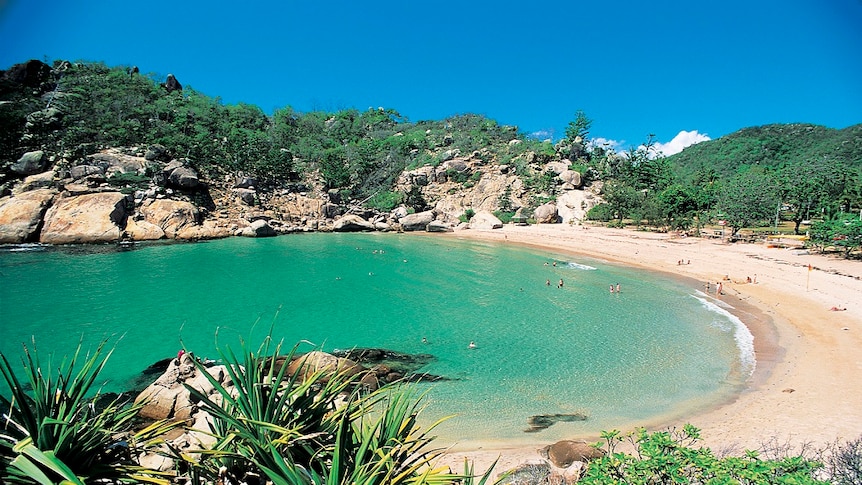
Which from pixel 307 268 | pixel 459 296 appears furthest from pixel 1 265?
pixel 459 296

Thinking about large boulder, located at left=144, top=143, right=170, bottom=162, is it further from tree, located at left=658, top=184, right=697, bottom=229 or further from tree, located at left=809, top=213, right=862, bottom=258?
tree, located at left=809, top=213, right=862, bottom=258

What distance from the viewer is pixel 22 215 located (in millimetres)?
37875

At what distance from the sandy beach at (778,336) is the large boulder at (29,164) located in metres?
54.3

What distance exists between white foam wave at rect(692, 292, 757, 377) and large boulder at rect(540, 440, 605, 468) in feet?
28.7

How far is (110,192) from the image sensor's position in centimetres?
4262

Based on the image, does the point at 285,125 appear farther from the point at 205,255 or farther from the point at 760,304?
the point at 760,304

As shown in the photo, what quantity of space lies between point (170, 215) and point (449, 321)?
1481 inches

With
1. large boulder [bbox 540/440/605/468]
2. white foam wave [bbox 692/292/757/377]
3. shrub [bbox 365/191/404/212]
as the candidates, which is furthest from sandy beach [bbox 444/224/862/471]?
shrub [bbox 365/191/404/212]

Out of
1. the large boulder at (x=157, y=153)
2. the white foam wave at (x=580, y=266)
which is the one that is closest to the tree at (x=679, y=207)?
the white foam wave at (x=580, y=266)

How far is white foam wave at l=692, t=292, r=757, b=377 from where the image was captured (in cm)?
1534

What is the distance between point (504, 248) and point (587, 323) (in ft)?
75.3

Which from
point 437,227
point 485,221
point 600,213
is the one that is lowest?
A: point 437,227

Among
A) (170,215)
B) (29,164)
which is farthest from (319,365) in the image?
(29,164)

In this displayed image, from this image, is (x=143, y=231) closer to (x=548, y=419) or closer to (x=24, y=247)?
(x=24, y=247)
